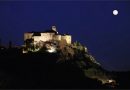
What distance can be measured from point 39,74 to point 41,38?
452 millimetres

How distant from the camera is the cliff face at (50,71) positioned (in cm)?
790

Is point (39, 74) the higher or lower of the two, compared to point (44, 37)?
lower

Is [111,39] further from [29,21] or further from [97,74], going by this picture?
[29,21]

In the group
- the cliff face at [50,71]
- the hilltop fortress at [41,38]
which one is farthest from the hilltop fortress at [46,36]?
the cliff face at [50,71]

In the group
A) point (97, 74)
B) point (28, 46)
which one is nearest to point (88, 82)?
point (97, 74)

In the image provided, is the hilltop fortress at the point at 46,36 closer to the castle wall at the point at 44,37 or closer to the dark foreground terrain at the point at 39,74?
the castle wall at the point at 44,37

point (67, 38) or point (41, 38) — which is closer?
point (67, 38)

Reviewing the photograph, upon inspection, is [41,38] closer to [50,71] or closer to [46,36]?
[46,36]

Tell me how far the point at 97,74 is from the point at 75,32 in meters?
0.56

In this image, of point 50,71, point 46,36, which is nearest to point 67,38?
point 46,36

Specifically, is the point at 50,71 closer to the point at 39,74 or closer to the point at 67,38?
the point at 39,74

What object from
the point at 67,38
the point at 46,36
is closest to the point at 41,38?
the point at 46,36

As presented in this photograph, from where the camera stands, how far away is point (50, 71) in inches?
313

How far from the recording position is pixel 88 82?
7.92 meters
